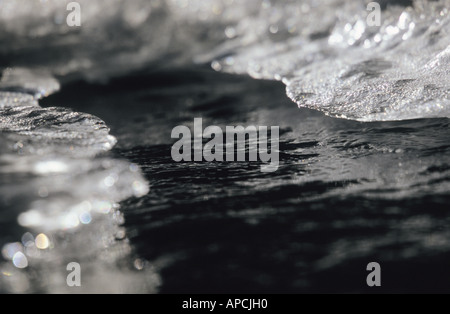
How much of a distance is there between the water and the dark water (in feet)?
0.05

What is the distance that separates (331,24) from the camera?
15.6ft

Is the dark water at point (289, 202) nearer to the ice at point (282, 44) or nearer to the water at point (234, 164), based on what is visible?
the water at point (234, 164)

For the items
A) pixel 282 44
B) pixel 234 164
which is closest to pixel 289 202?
pixel 234 164

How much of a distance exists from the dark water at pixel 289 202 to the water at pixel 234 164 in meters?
0.02

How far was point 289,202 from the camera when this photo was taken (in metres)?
4.61

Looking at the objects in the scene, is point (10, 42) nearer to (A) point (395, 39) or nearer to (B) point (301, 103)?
(B) point (301, 103)

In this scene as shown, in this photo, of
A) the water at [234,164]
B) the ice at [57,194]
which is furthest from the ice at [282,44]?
the ice at [57,194]

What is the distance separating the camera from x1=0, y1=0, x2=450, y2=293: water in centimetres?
418

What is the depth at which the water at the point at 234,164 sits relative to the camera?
13.7 ft

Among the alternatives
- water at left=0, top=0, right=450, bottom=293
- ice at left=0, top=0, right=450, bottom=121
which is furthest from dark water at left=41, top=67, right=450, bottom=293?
ice at left=0, top=0, right=450, bottom=121

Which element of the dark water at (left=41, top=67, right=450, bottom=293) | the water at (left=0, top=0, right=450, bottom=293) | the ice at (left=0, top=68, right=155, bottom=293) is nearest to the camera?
the dark water at (left=41, top=67, right=450, bottom=293)

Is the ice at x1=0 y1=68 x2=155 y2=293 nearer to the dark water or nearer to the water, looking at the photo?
the water
